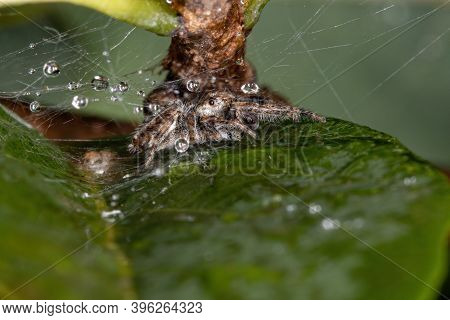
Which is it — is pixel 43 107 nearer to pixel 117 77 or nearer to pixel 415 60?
pixel 117 77

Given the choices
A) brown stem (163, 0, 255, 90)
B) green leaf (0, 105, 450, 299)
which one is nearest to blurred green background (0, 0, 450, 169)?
brown stem (163, 0, 255, 90)

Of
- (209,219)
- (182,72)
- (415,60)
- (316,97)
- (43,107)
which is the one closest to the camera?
(209,219)

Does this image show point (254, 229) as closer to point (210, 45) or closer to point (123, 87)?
point (210, 45)

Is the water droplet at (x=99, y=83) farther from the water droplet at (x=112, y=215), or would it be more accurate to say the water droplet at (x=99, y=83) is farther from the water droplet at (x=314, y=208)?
the water droplet at (x=314, y=208)

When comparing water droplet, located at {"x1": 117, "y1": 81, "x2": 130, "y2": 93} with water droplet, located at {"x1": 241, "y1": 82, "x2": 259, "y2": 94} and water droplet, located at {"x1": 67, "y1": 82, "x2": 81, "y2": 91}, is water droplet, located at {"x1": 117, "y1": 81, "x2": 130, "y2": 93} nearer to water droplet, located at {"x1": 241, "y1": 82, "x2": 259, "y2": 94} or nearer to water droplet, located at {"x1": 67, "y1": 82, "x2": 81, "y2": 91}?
water droplet, located at {"x1": 67, "y1": 82, "x2": 81, "y2": 91}

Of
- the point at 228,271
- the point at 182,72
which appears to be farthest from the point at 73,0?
the point at 228,271

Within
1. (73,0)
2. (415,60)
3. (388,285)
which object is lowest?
(388,285)

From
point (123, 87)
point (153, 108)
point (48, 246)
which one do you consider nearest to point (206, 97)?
point (153, 108)
